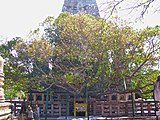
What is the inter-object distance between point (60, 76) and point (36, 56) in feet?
6.36

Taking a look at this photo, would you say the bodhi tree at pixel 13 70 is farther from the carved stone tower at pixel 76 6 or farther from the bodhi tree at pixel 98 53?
the carved stone tower at pixel 76 6

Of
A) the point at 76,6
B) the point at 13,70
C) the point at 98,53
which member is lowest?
the point at 13,70

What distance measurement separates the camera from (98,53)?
1540cm

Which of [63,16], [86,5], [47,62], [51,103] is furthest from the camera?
[86,5]

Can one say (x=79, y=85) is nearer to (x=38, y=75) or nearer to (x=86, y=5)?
(x=38, y=75)

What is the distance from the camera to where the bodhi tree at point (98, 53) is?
1527 centimetres

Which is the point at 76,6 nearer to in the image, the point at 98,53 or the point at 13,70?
the point at 13,70

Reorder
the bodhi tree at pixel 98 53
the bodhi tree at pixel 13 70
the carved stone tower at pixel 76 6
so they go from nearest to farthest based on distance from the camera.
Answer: the bodhi tree at pixel 98 53 < the bodhi tree at pixel 13 70 < the carved stone tower at pixel 76 6

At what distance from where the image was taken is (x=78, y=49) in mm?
15680

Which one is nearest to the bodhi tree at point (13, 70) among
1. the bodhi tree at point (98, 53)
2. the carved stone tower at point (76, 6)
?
the bodhi tree at point (98, 53)

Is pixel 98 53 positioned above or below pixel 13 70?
above

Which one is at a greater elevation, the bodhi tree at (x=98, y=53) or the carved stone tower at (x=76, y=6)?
the carved stone tower at (x=76, y=6)

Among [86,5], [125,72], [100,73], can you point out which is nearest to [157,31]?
[125,72]

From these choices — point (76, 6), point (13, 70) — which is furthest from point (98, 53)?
point (76, 6)
